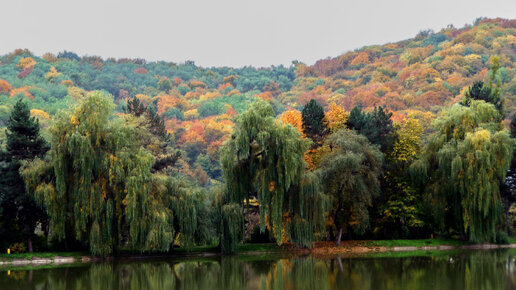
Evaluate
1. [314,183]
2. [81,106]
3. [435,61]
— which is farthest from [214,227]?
[435,61]

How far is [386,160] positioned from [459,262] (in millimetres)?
18835

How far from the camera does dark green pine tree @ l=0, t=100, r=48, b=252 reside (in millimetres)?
43406

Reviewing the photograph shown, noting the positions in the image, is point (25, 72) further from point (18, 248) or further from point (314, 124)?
point (18, 248)

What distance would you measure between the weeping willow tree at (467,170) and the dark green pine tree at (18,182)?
2769cm

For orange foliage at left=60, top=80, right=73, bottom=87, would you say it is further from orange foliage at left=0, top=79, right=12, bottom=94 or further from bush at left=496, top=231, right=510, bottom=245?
bush at left=496, top=231, right=510, bottom=245

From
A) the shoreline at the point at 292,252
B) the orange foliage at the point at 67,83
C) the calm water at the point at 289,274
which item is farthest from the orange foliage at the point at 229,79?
the calm water at the point at 289,274

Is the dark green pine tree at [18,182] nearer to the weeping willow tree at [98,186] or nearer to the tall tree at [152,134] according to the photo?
the weeping willow tree at [98,186]

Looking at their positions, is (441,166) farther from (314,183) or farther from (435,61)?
(435,61)

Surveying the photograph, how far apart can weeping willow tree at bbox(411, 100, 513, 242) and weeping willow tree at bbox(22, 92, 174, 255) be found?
19604 mm

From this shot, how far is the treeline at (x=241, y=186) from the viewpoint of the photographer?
1634 inches

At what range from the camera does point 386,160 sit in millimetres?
53438

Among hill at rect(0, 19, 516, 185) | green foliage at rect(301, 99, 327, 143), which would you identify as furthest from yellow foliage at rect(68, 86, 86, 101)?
green foliage at rect(301, 99, 327, 143)

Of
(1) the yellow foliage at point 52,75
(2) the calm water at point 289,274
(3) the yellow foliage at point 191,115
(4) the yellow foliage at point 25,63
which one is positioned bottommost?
(2) the calm water at point 289,274

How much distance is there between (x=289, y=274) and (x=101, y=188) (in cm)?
1613
